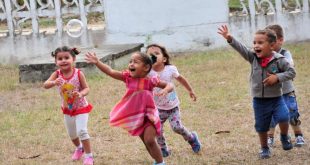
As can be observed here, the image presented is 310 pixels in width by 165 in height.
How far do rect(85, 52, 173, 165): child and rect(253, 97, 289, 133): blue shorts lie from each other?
2.75 feet

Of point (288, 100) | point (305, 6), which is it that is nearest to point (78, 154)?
point (288, 100)

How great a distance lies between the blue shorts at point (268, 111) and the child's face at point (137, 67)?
1045mm

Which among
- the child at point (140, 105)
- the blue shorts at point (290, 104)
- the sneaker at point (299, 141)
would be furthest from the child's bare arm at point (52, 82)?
the sneaker at point (299, 141)

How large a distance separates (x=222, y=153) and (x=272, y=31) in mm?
1188

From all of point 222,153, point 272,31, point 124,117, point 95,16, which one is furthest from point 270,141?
point 95,16

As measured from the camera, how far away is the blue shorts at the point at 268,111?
18.9ft

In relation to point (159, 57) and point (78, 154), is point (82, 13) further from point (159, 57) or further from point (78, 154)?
point (159, 57)

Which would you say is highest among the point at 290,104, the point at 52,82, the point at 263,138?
the point at 52,82

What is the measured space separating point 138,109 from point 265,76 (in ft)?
3.64

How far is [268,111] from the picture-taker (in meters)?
5.80

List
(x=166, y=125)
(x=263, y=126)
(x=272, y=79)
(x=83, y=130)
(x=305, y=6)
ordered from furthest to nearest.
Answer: (x=305, y=6), (x=166, y=125), (x=83, y=130), (x=263, y=126), (x=272, y=79)

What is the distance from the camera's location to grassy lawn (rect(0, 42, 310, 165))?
615 cm

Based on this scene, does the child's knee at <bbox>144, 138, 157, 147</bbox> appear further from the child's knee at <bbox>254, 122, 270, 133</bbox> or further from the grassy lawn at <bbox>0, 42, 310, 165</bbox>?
the child's knee at <bbox>254, 122, 270, 133</bbox>

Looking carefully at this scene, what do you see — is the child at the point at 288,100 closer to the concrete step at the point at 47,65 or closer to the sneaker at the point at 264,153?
the sneaker at the point at 264,153
